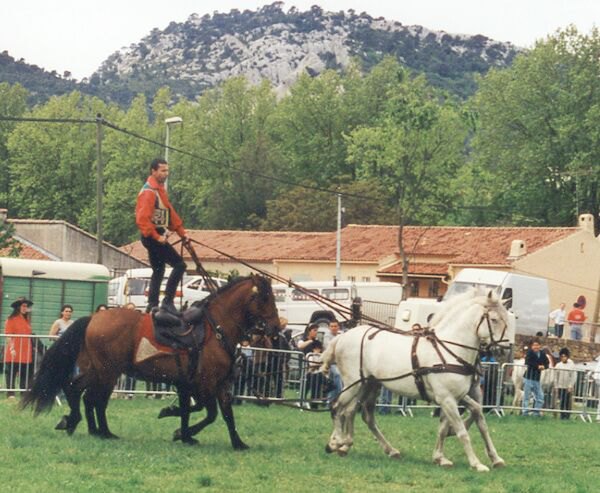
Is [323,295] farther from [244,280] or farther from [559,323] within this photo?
[244,280]

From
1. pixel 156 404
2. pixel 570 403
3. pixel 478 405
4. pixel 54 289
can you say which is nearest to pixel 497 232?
pixel 54 289

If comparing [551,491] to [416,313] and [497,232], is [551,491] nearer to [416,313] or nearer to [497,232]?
[416,313]

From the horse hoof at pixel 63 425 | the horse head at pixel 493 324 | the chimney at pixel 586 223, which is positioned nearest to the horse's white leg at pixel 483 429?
the horse head at pixel 493 324

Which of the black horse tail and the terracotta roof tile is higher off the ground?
the terracotta roof tile

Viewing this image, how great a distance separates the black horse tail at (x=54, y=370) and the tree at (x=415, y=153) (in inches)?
2313

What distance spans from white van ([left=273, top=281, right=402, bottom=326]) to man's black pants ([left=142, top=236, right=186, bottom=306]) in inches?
940

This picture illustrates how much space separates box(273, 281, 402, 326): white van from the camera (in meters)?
45.0

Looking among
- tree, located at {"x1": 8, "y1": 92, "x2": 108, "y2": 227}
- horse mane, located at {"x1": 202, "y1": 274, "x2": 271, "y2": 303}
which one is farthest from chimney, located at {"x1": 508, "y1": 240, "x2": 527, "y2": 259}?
horse mane, located at {"x1": 202, "y1": 274, "x2": 271, "y2": 303}

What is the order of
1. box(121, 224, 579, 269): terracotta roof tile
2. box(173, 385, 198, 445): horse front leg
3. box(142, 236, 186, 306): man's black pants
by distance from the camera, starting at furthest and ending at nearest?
box(121, 224, 579, 269): terracotta roof tile
box(173, 385, 198, 445): horse front leg
box(142, 236, 186, 306): man's black pants

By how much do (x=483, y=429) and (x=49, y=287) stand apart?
21.8 meters

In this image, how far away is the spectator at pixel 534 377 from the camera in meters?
28.5

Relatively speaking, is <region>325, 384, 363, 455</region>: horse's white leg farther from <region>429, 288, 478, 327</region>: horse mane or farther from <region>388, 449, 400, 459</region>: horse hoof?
<region>429, 288, 478, 327</region>: horse mane

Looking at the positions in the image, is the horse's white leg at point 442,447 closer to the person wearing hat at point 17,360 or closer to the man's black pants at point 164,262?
the man's black pants at point 164,262

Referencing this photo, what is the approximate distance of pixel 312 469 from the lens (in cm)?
1616
